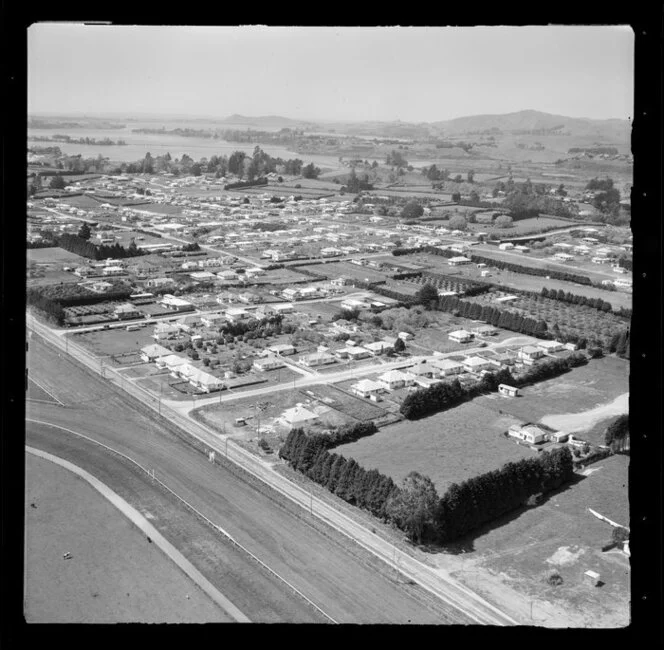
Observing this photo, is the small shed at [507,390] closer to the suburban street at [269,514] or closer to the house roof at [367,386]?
the house roof at [367,386]

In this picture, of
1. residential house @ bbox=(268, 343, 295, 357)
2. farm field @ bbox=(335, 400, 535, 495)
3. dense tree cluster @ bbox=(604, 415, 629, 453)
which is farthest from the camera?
residential house @ bbox=(268, 343, 295, 357)

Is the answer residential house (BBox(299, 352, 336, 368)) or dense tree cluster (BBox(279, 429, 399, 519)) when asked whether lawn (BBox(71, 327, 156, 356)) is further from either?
dense tree cluster (BBox(279, 429, 399, 519))

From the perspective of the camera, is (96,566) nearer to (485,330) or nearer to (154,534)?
(154,534)

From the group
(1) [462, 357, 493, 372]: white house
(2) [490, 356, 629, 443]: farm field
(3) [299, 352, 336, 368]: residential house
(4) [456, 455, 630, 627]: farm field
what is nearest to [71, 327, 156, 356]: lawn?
(3) [299, 352, 336, 368]: residential house

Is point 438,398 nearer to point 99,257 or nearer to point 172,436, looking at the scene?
point 172,436

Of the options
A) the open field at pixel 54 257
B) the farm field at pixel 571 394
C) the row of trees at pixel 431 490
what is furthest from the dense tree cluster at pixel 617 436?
the open field at pixel 54 257

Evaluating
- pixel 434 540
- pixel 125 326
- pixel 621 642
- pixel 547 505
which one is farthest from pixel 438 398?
pixel 621 642

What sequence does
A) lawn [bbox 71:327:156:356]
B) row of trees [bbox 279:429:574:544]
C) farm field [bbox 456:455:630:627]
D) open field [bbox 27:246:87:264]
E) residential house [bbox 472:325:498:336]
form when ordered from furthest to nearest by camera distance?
1. open field [bbox 27:246:87:264]
2. residential house [bbox 472:325:498:336]
3. lawn [bbox 71:327:156:356]
4. row of trees [bbox 279:429:574:544]
5. farm field [bbox 456:455:630:627]
